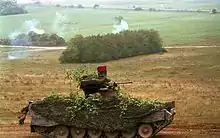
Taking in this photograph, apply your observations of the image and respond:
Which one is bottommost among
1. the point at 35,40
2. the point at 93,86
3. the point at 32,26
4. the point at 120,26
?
the point at 35,40

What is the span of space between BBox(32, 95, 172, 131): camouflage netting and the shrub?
2731cm

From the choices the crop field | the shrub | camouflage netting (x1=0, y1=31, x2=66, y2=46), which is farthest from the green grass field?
the shrub

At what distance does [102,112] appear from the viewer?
19.5 metres

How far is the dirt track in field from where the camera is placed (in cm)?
2081

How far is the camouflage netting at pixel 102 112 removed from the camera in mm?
19422

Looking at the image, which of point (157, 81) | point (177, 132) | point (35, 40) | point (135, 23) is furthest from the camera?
point (135, 23)

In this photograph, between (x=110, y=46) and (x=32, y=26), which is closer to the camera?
(x=110, y=46)

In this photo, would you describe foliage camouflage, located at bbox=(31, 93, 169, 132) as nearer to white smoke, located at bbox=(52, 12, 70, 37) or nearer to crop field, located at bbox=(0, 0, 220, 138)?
crop field, located at bbox=(0, 0, 220, 138)

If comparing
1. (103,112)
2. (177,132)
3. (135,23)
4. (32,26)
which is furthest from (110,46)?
(103,112)

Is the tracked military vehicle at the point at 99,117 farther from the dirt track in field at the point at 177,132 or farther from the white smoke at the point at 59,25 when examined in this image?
the white smoke at the point at 59,25

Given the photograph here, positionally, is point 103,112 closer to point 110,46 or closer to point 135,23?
point 110,46

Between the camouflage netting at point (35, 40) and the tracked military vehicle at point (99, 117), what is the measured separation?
35.0 m

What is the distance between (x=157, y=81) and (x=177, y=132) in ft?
52.5

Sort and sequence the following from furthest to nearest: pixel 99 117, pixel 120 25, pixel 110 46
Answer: pixel 120 25, pixel 110 46, pixel 99 117
